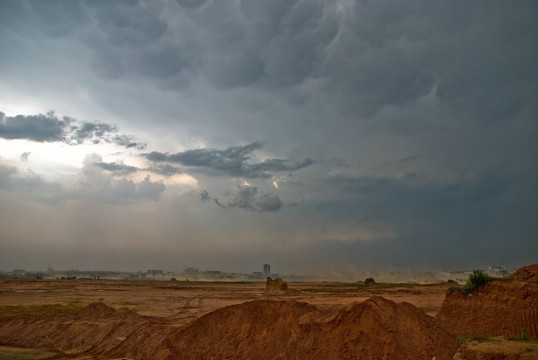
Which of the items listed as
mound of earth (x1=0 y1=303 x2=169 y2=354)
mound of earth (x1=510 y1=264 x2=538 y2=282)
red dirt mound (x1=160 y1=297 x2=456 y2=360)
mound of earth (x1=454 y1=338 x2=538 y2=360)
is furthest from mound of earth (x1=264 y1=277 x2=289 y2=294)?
mound of earth (x1=454 y1=338 x2=538 y2=360)

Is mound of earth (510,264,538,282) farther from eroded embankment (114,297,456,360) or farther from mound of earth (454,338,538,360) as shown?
mound of earth (454,338,538,360)

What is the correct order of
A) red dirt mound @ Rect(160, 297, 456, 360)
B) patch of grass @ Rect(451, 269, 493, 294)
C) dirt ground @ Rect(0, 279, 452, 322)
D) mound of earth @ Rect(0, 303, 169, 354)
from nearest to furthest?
red dirt mound @ Rect(160, 297, 456, 360)
patch of grass @ Rect(451, 269, 493, 294)
mound of earth @ Rect(0, 303, 169, 354)
dirt ground @ Rect(0, 279, 452, 322)

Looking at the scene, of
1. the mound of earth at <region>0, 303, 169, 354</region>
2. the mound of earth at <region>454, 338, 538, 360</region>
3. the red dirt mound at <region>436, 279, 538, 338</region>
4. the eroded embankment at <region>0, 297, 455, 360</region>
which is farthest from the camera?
the mound of earth at <region>0, 303, 169, 354</region>

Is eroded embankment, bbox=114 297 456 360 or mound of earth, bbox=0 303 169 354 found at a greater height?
eroded embankment, bbox=114 297 456 360

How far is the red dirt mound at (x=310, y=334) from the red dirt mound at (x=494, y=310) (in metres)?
1.93

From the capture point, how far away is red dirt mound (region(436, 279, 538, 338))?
15.5 metres

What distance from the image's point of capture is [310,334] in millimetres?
15820

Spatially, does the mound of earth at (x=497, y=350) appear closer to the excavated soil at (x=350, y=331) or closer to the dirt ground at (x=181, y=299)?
the excavated soil at (x=350, y=331)

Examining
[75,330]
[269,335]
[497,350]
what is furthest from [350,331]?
[75,330]

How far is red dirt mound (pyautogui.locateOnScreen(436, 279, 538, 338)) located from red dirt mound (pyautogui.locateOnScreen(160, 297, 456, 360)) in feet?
6.33

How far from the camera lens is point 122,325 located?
2461 centimetres

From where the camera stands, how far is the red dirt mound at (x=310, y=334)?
14023 mm

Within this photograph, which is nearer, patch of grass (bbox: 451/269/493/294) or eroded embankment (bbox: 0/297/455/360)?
eroded embankment (bbox: 0/297/455/360)

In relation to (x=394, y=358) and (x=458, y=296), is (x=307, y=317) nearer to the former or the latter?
(x=394, y=358)
